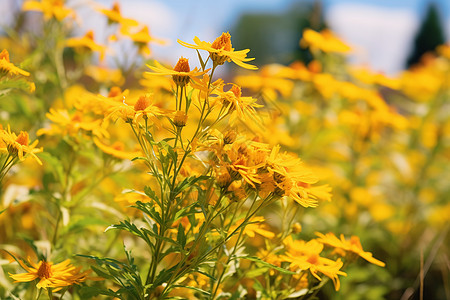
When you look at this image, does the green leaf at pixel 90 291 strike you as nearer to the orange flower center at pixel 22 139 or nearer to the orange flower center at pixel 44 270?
the orange flower center at pixel 44 270

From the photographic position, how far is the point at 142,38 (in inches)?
60.4

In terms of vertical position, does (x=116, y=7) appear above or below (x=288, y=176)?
above

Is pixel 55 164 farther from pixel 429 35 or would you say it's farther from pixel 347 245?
pixel 429 35

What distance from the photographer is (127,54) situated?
5.45 feet

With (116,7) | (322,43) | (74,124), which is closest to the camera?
(74,124)

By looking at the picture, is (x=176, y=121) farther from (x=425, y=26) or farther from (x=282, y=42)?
(x=282, y=42)

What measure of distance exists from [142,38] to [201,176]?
828 millimetres

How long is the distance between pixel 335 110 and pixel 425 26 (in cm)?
2328

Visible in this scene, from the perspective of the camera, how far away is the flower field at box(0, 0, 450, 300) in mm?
850

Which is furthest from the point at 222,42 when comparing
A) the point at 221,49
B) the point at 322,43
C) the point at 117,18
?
the point at 322,43

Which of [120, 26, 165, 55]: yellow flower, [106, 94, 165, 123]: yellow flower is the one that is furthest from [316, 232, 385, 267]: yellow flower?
[120, 26, 165, 55]: yellow flower

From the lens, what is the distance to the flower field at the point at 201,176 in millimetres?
850

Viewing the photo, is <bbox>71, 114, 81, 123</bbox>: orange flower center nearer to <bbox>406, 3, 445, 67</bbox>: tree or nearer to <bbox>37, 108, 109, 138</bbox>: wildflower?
<bbox>37, 108, 109, 138</bbox>: wildflower

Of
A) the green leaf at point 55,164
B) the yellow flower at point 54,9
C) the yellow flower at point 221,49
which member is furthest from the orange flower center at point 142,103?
the yellow flower at point 54,9
